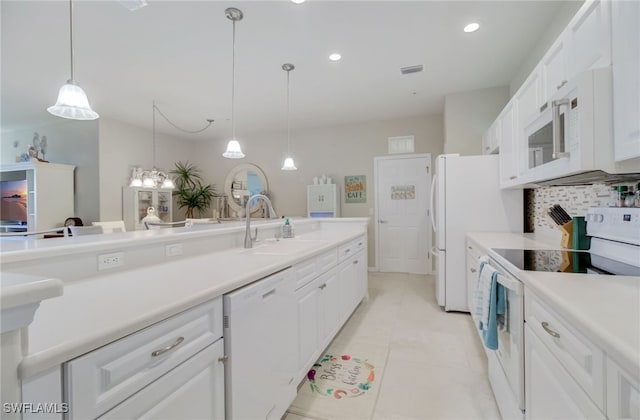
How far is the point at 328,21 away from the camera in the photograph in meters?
2.44

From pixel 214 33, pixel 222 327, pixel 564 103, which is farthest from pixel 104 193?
pixel 564 103

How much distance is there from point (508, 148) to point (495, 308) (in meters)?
1.74

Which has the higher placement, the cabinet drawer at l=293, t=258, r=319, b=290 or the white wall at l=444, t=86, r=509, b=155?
the white wall at l=444, t=86, r=509, b=155

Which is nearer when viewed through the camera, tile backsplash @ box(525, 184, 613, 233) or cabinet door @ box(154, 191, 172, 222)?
tile backsplash @ box(525, 184, 613, 233)

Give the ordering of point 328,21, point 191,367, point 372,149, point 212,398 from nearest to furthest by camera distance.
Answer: point 191,367 → point 212,398 → point 328,21 → point 372,149

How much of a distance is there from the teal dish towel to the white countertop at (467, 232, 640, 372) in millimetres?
219

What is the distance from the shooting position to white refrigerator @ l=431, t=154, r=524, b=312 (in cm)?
306

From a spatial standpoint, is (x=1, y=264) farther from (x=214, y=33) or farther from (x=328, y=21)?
(x=328, y=21)

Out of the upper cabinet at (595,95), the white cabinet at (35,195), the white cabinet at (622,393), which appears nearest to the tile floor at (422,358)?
the white cabinet at (622,393)

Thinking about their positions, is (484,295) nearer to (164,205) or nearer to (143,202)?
(143,202)

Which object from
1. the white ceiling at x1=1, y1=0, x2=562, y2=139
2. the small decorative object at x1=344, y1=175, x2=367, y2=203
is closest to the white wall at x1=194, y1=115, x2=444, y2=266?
the small decorative object at x1=344, y1=175, x2=367, y2=203

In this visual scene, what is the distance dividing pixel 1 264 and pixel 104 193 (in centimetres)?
466

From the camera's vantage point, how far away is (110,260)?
4.47 ft

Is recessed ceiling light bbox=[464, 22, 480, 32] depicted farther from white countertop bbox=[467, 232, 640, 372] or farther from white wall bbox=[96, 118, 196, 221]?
white wall bbox=[96, 118, 196, 221]
